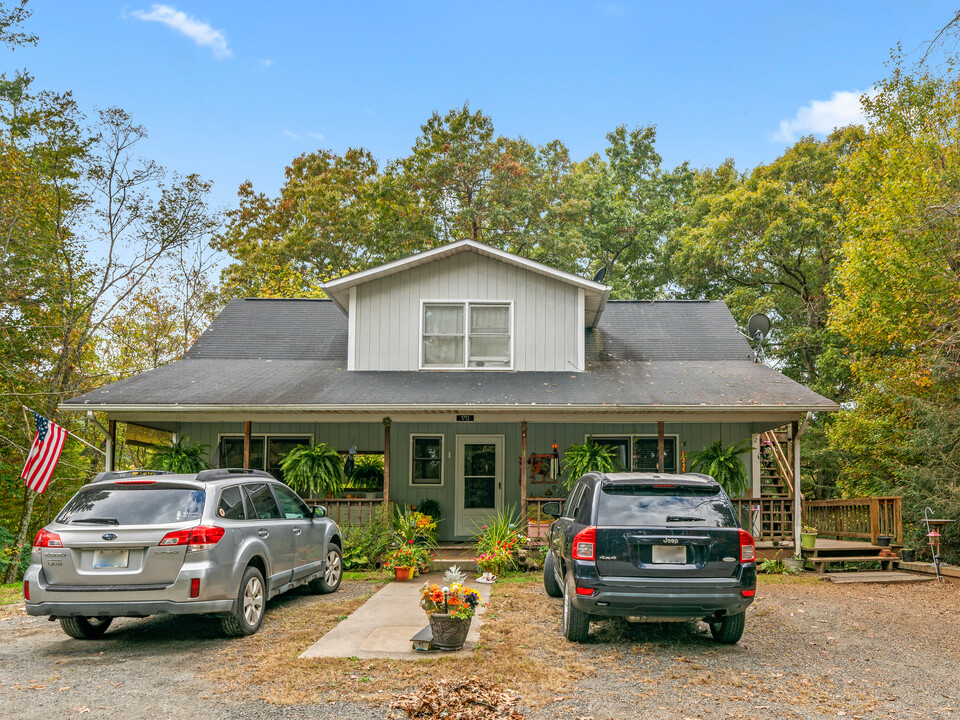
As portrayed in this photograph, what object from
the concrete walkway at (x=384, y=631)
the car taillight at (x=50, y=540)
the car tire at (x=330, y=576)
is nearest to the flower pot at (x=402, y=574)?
the concrete walkway at (x=384, y=631)

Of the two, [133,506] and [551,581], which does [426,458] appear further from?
[133,506]

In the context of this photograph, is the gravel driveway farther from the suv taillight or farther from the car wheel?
the suv taillight

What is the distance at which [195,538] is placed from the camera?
666 centimetres

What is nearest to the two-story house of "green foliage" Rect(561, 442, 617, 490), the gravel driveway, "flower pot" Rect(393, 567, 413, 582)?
"green foliage" Rect(561, 442, 617, 490)

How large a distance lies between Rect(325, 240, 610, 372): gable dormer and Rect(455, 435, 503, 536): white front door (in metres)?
1.79

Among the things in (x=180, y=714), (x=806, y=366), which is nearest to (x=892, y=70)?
(x=806, y=366)

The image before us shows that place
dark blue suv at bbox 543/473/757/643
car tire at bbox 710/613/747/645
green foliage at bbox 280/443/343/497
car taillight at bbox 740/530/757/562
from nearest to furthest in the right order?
dark blue suv at bbox 543/473/757/643
car taillight at bbox 740/530/757/562
car tire at bbox 710/613/747/645
green foliage at bbox 280/443/343/497

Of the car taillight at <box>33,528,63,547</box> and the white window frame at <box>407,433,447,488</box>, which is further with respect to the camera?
the white window frame at <box>407,433,447,488</box>

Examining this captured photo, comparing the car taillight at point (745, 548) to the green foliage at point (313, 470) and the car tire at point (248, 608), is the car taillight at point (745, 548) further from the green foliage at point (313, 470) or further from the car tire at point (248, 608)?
the green foliage at point (313, 470)

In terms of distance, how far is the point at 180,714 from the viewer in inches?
199

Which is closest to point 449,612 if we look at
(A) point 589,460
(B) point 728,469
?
(A) point 589,460

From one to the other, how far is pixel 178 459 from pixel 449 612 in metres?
8.39

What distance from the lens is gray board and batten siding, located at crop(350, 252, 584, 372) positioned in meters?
14.3

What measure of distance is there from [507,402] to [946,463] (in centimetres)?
909
